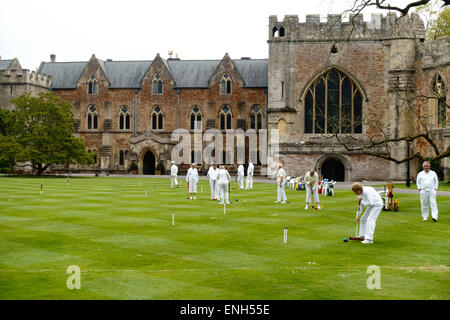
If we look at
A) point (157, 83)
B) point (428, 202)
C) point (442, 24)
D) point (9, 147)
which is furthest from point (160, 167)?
point (428, 202)

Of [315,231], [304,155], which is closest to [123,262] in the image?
[315,231]

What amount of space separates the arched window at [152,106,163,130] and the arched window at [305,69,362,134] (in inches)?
794

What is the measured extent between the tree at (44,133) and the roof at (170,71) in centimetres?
1241

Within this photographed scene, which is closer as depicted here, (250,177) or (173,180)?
(250,177)

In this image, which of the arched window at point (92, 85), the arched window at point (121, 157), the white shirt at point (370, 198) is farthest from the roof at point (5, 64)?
the white shirt at point (370, 198)

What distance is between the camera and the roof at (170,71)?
2397 inches

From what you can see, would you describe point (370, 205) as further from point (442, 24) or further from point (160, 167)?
point (160, 167)

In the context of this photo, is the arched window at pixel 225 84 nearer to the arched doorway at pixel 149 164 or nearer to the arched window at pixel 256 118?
the arched window at pixel 256 118

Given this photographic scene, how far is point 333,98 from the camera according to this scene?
1858 inches

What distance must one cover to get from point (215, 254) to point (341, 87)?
38.6 meters

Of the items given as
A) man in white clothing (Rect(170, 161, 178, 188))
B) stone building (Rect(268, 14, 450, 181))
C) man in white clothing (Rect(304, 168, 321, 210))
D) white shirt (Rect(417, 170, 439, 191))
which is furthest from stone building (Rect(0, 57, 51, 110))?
white shirt (Rect(417, 170, 439, 191))

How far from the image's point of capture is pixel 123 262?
1003cm
